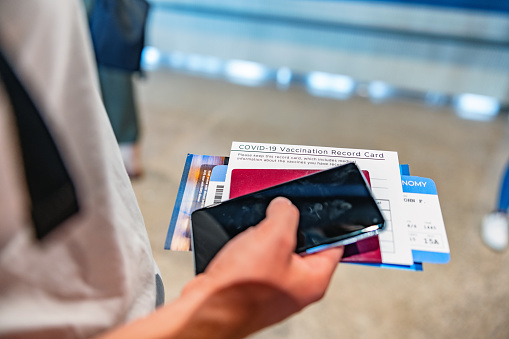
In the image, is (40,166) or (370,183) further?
(370,183)

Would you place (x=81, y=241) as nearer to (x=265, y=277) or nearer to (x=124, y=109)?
(x=265, y=277)

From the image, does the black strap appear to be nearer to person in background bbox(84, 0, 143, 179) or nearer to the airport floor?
the airport floor

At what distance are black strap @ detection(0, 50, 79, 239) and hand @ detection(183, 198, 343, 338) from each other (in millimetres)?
97

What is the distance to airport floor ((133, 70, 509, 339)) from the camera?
0.48m

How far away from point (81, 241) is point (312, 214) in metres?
0.17

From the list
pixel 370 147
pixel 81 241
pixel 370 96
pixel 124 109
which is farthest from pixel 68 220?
pixel 370 96

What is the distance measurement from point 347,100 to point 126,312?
0.95 metres

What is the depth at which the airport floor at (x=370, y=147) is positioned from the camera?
484mm

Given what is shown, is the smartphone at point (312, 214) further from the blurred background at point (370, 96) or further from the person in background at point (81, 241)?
the blurred background at point (370, 96)

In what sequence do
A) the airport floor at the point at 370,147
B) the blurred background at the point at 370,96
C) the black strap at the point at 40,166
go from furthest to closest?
the blurred background at the point at 370,96
the airport floor at the point at 370,147
the black strap at the point at 40,166

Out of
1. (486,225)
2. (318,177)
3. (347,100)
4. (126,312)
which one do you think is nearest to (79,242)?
(126,312)

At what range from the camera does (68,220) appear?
0.20 metres

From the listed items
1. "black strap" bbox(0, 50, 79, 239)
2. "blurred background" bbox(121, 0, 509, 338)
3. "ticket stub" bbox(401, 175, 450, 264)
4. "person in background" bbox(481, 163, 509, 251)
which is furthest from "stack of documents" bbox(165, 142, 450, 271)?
"person in background" bbox(481, 163, 509, 251)

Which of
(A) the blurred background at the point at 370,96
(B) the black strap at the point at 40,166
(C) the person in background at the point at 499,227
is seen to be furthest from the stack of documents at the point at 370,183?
(C) the person in background at the point at 499,227
